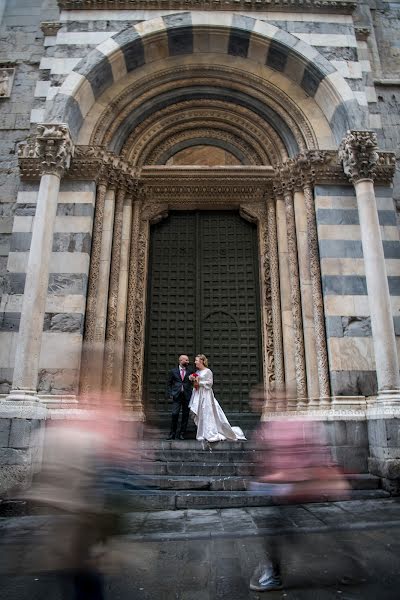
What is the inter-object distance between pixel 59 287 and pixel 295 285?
4627mm

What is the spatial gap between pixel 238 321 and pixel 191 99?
217 inches

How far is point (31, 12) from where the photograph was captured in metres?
10.7

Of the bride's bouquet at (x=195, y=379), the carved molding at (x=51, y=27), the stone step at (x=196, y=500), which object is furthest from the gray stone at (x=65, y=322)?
the carved molding at (x=51, y=27)

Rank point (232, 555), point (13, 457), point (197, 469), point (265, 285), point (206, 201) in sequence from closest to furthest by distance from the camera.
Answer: point (232, 555)
point (13, 457)
point (197, 469)
point (265, 285)
point (206, 201)

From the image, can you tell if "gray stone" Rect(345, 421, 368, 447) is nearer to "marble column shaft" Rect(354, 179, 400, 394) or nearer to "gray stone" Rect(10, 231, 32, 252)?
"marble column shaft" Rect(354, 179, 400, 394)

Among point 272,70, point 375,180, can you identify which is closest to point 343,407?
point 375,180

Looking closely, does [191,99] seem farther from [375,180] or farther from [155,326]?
[155,326]

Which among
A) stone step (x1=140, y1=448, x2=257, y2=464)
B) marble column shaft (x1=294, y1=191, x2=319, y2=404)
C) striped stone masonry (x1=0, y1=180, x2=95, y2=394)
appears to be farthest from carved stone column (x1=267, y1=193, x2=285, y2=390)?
striped stone masonry (x1=0, y1=180, x2=95, y2=394)

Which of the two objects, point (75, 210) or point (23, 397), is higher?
point (75, 210)

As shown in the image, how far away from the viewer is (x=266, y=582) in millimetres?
3119

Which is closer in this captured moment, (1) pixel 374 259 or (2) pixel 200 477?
(2) pixel 200 477

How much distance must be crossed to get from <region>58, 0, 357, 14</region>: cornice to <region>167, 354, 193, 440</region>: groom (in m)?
7.88

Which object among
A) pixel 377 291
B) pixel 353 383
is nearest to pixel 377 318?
pixel 377 291

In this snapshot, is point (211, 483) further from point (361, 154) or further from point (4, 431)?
point (361, 154)
